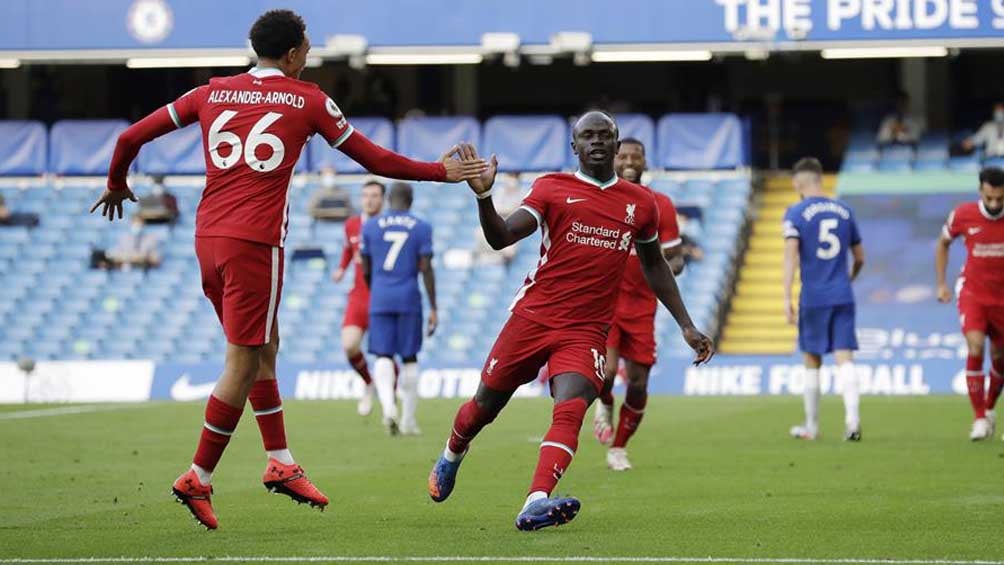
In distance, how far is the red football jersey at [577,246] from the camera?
898 cm

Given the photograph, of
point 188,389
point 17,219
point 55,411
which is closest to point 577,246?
point 55,411

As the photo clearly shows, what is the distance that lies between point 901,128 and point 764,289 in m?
4.57

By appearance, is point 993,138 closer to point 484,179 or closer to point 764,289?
point 764,289

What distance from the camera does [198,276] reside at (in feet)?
99.5

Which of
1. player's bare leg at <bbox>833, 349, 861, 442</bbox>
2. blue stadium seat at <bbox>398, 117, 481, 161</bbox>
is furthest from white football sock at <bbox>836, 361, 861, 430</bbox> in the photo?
blue stadium seat at <bbox>398, 117, 481, 161</bbox>

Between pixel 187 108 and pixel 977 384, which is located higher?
pixel 187 108

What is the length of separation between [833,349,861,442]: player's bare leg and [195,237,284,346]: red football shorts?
794cm

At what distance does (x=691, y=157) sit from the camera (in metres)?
31.2

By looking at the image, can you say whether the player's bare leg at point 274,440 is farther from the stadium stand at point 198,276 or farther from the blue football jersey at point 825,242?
the stadium stand at point 198,276

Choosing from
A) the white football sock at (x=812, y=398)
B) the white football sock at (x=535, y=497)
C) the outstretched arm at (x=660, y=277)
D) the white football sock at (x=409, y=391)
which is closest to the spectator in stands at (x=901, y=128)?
the white football sock at (x=812, y=398)

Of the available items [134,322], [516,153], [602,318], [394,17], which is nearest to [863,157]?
[516,153]

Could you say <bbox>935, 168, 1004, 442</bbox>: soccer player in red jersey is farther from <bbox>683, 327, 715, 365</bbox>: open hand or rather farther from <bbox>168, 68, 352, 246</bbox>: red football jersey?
<bbox>168, 68, 352, 246</bbox>: red football jersey

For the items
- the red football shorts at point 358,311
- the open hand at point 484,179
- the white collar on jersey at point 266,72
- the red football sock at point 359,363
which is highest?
the white collar on jersey at point 266,72

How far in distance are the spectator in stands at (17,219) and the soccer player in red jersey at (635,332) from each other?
68.4 ft
